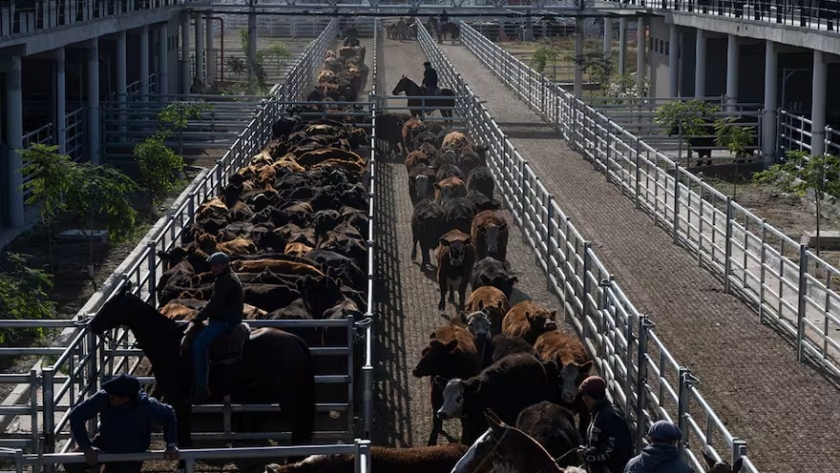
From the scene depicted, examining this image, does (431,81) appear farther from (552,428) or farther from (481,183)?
(552,428)

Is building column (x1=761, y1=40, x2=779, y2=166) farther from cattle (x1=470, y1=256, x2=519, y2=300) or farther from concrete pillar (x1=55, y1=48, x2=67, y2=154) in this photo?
cattle (x1=470, y1=256, x2=519, y2=300)

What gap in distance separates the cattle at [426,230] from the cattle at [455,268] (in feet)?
8.55

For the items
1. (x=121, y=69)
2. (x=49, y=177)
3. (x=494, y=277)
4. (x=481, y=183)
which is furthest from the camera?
(x=121, y=69)

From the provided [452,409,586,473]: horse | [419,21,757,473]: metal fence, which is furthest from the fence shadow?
[452,409,586,473]: horse

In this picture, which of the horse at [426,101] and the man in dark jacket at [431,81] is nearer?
the horse at [426,101]

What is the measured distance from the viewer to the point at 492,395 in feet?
44.9

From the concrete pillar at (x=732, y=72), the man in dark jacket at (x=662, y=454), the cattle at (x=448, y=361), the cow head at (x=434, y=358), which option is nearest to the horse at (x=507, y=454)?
the man in dark jacket at (x=662, y=454)

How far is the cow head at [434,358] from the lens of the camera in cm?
1532

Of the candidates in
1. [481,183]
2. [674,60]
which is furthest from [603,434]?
[674,60]

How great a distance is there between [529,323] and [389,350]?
7.75ft

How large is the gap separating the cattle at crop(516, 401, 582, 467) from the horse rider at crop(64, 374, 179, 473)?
3.22m

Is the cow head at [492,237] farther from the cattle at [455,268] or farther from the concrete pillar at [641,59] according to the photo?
the concrete pillar at [641,59]

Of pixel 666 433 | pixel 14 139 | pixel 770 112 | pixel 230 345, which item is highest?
pixel 770 112

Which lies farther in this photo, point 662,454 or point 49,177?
point 49,177
